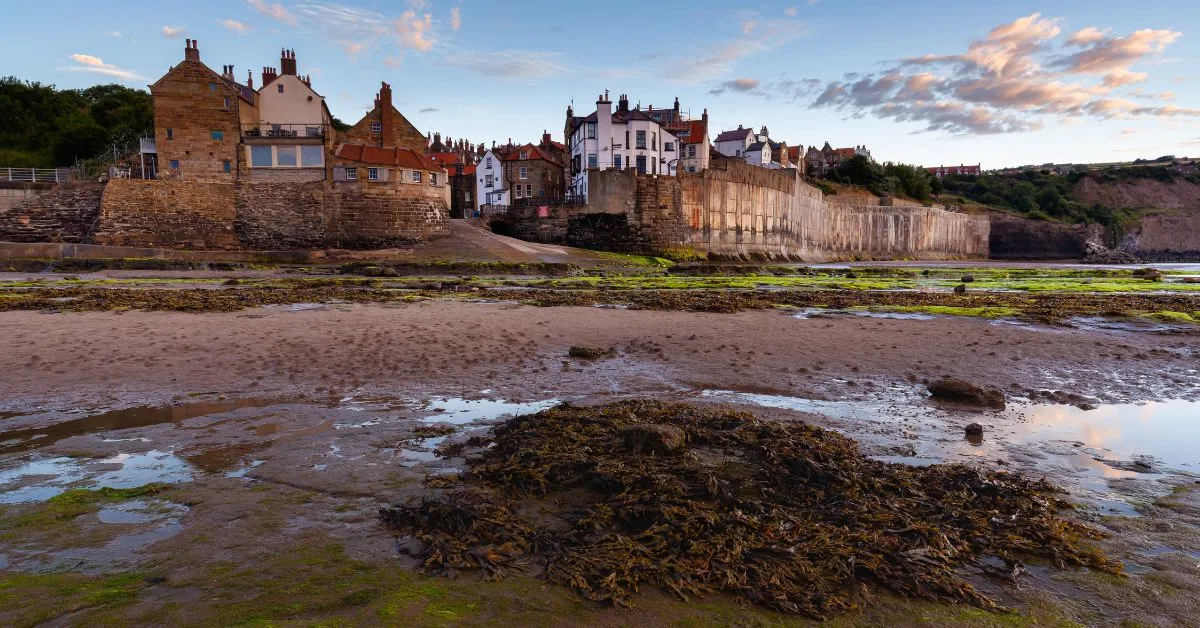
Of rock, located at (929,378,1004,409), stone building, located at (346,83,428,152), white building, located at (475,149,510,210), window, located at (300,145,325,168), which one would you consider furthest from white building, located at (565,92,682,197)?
rock, located at (929,378,1004,409)

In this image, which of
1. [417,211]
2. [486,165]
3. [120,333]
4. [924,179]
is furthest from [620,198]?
[924,179]

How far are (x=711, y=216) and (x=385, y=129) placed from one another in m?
25.8

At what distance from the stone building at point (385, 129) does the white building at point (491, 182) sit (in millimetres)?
11610

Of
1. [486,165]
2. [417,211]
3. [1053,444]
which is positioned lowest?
[1053,444]

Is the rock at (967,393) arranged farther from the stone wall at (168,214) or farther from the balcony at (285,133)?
the stone wall at (168,214)

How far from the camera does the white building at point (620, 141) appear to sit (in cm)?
5897

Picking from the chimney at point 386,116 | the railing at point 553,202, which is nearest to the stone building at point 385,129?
the chimney at point 386,116

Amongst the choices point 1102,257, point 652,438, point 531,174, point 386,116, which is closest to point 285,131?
point 386,116

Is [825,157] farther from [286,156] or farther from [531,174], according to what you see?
[286,156]

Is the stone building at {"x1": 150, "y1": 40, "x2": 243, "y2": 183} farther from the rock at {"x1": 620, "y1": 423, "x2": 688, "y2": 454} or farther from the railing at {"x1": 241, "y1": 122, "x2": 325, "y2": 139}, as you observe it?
the rock at {"x1": 620, "y1": 423, "x2": 688, "y2": 454}

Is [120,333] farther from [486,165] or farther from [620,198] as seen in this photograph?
[486,165]

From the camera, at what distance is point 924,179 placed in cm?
9150

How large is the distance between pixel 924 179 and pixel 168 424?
334ft

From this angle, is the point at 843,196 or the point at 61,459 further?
the point at 843,196
